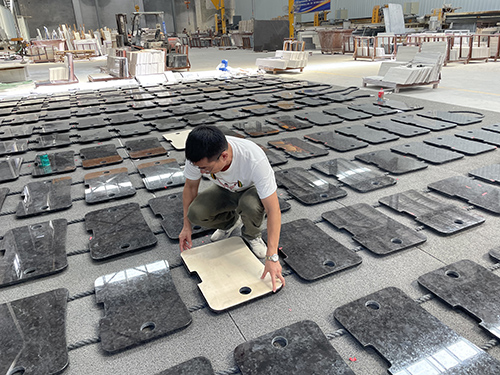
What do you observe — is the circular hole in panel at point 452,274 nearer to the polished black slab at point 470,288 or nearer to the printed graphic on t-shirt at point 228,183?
the polished black slab at point 470,288

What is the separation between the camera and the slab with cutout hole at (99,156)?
3.62 m

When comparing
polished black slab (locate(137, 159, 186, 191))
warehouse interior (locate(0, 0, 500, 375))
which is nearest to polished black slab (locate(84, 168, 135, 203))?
warehouse interior (locate(0, 0, 500, 375))

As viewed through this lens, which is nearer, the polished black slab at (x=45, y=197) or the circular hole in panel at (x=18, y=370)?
the circular hole in panel at (x=18, y=370)

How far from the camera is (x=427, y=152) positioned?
3514 millimetres

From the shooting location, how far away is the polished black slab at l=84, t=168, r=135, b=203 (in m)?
2.86

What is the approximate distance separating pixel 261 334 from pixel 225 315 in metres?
0.21

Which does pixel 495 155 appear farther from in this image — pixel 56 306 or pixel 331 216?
pixel 56 306

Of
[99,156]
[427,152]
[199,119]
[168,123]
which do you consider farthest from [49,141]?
[427,152]

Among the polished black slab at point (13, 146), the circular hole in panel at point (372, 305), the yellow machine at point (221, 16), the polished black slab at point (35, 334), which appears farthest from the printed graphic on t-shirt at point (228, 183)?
the yellow machine at point (221, 16)

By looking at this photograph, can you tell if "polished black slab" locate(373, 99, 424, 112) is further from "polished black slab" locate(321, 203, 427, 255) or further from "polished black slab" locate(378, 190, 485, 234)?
"polished black slab" locate(321, 203, 427, 255)

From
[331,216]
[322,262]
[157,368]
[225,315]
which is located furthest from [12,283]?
[331,216]

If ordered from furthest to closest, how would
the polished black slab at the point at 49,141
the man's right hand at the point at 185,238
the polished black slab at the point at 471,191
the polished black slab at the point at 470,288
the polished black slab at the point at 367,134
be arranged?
the polished black slab at the point at 49,141, the polished black slab at the point at 367,134, the polished black slab at the point at 471,191, the man's right hand at the point at 185,238, the polished black slab at the point at 470,288

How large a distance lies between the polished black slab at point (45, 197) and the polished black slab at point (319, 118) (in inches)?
125

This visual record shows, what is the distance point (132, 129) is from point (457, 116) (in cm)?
448
